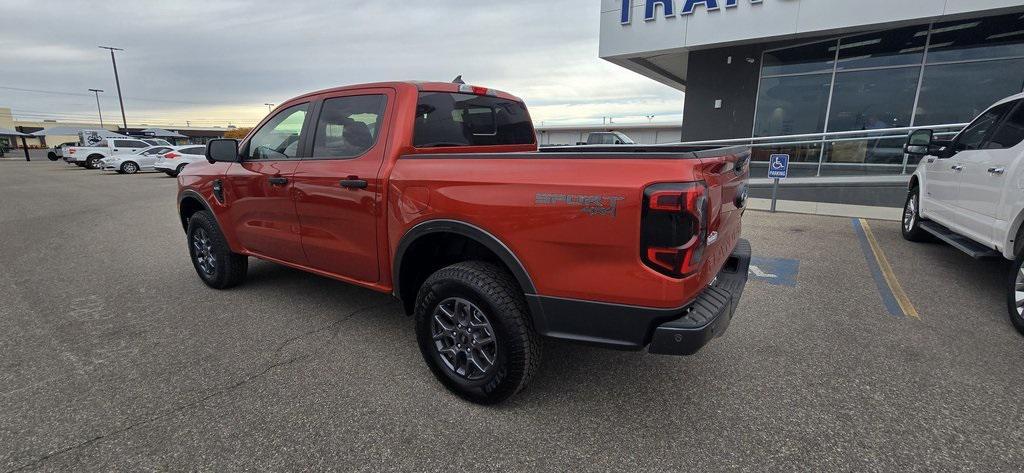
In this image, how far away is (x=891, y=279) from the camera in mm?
4910

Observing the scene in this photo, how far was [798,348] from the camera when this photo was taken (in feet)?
11.0

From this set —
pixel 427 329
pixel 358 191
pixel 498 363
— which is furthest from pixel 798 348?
pixel 358 191

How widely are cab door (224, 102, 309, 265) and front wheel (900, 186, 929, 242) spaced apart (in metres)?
7.11

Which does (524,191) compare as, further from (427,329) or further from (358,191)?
(358,191)

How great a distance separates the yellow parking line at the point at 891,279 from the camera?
13.4 ft

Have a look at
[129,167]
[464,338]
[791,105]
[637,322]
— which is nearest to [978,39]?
[791,105]

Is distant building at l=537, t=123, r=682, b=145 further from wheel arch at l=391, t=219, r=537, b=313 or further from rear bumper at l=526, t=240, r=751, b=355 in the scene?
rear bumper at l=526, t=240, r=751, b=355

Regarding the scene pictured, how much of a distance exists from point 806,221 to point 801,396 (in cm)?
645

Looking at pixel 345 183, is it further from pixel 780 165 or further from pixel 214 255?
pixel 780 165

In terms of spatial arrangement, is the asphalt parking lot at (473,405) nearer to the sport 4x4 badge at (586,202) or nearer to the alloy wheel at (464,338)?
the alloy wheel at (464,338)

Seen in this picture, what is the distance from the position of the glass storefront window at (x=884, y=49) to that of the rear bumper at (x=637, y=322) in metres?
13.6

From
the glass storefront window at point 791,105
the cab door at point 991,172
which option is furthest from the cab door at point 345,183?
the glass storefront window at point 791,105

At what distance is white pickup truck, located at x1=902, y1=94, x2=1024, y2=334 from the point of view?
3791 millimetres

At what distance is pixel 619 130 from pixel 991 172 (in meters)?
45.3
